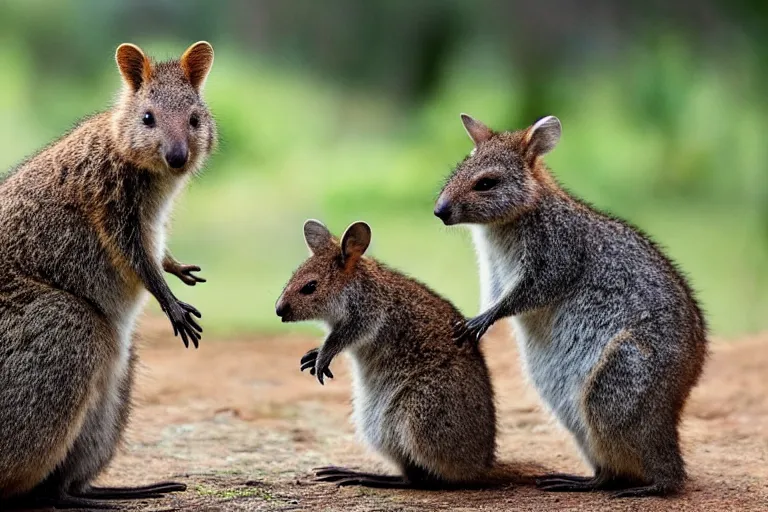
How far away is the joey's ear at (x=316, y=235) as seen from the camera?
721 centimetres

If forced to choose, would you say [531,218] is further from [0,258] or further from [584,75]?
[584,75]

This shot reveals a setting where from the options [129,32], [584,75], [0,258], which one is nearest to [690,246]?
[584,75]

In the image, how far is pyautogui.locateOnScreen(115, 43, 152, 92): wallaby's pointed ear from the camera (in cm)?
656

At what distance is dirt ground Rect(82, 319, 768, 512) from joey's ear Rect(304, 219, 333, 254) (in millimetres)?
1532

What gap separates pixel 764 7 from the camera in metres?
15.8

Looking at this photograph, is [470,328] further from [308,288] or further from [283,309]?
[283,309]

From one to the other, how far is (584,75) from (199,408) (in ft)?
27.8

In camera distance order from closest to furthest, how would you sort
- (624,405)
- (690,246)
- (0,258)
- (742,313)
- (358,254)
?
(0,258) → (624,405) → (358,254) → (742,313) → (690,246)

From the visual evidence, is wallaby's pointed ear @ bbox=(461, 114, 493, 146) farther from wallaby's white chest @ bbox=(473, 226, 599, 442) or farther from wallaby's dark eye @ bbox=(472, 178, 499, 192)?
wallaby's white chest @ bbox=(473, 226, 599, 442)

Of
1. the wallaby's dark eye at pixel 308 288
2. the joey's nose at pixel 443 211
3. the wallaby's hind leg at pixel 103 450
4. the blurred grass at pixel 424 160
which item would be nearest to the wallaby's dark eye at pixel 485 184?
the joey's nose at pixel 443 211

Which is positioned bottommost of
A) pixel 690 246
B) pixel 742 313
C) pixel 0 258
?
pixel 0 258

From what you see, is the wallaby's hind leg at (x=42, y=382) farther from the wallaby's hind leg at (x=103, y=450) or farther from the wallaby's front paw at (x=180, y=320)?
the wallaby's front paw at (x=180, y=320)

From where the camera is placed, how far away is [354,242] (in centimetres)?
711

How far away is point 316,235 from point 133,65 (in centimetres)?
159
